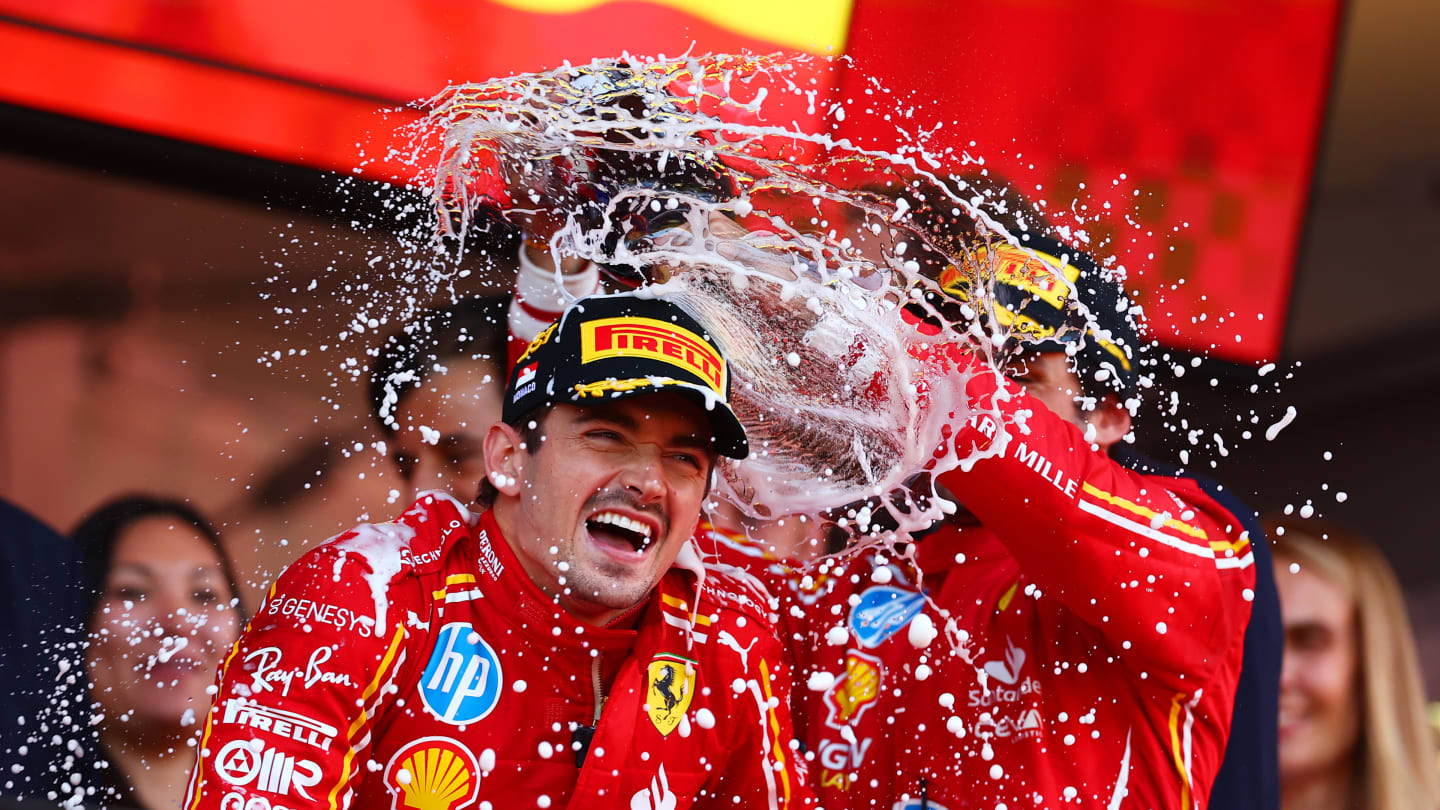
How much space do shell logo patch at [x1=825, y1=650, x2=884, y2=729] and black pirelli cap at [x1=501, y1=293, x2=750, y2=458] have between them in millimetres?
660

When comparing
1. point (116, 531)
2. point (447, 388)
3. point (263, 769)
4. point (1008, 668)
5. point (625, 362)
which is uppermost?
point (447, 388)

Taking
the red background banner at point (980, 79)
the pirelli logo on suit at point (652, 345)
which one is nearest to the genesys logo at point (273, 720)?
the pirelli logo on suit at point (652, 345)

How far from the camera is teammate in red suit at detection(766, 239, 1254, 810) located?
196cm

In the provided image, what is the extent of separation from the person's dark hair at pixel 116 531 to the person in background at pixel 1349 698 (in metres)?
2.92

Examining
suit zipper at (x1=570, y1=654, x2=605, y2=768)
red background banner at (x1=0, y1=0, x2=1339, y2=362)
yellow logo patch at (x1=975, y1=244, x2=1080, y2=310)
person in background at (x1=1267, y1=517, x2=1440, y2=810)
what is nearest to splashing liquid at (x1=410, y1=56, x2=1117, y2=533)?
yellow logo patch at (x1=975, y1=244, x2=1080, y2=310)

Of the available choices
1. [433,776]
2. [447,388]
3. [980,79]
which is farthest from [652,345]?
[980,79]

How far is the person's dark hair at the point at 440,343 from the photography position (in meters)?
3.04

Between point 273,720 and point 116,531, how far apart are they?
1926 mm

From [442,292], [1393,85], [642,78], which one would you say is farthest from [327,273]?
[1393,85]

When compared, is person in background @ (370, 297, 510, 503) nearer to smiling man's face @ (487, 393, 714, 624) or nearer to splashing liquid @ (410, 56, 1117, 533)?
splashing liquid @ (410, 56, 1117, 533)

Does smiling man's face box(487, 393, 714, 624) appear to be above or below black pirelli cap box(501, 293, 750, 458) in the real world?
below

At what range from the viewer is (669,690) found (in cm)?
196

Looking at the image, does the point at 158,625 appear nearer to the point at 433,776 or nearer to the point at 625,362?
the point at 433,776

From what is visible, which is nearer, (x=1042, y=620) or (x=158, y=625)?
(x=1042, y=620)
